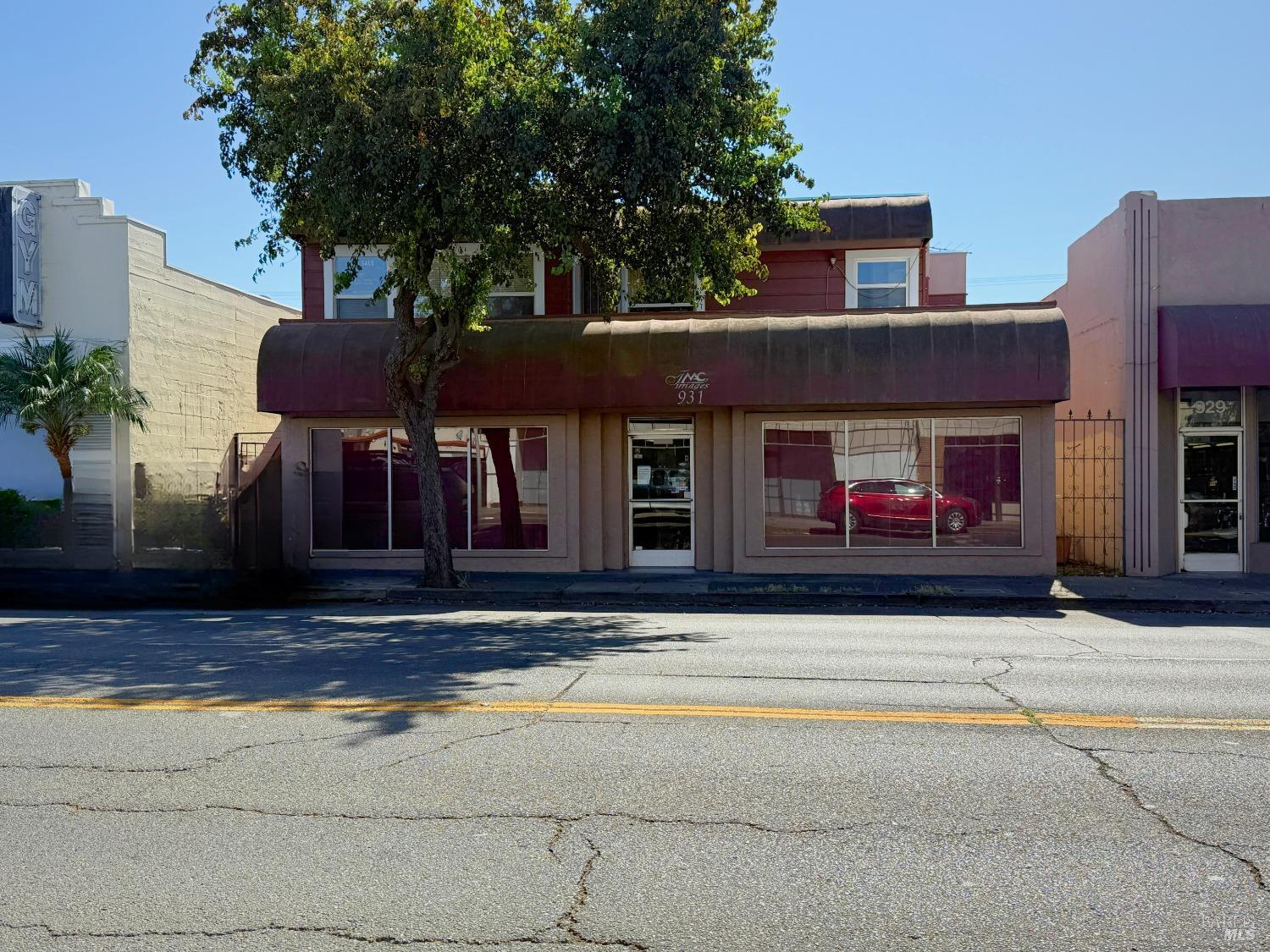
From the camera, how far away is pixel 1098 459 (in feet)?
61.6

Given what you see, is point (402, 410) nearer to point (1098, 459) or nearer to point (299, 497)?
point (299, 497)

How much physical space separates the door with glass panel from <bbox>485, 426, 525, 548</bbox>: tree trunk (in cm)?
201

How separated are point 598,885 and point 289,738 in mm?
2987

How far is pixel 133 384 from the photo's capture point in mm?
20750

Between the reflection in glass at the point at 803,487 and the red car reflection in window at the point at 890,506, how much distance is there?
0.02 meters

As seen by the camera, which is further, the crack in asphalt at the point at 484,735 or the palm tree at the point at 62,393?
the palm tree at the point at 62,393

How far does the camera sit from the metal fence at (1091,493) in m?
17.9

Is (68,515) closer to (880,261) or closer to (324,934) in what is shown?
(880,261)

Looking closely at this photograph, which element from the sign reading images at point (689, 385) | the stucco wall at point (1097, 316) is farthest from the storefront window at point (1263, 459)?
the sign reading images at point (689, 385)

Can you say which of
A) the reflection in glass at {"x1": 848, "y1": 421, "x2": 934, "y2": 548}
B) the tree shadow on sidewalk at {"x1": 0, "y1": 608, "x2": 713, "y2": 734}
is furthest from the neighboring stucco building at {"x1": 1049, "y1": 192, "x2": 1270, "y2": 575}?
the tree shadow on sidewalk at {"x1": 0, "y1": 608, "x2": 713, "y2": 734}

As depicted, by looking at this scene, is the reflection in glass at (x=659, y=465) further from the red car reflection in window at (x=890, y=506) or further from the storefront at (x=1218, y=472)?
the storefront at (x=1218, y=472)

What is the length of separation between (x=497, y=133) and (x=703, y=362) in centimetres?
551

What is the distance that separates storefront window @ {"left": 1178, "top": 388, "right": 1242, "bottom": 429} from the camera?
58.7ft

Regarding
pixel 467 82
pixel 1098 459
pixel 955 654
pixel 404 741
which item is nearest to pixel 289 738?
pixel 404 741
